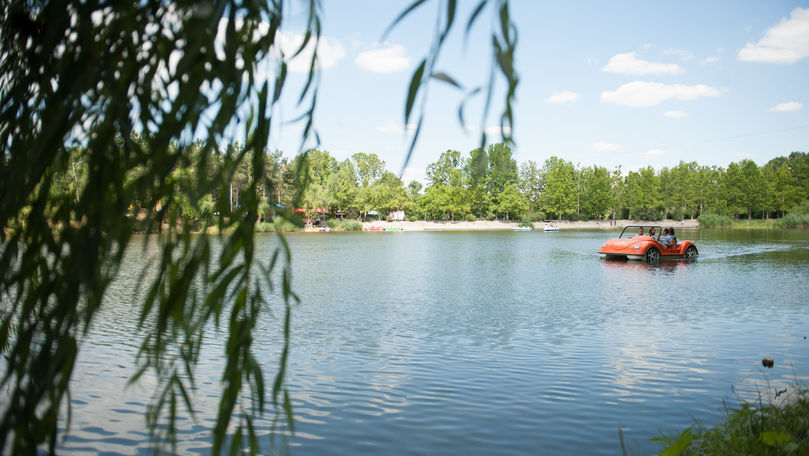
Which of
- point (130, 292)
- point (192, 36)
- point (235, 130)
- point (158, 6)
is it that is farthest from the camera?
point (130, 292)

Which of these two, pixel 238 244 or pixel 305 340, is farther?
pixel 305 340

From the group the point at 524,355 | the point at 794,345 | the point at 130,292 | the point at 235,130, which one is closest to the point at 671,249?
the point at 794,345

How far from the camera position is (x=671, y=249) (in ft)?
74.8

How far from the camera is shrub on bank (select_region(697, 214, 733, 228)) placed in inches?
3189

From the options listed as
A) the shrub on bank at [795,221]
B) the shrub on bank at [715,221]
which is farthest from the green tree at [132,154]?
the shrub on bank at [715,221]

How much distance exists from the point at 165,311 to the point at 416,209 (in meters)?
101

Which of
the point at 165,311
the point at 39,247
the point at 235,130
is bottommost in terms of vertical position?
the point at 165,311

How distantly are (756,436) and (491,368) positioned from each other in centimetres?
329

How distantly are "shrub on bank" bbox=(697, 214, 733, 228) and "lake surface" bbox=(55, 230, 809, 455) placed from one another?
76.5m

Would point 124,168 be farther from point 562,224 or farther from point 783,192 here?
point 783,192

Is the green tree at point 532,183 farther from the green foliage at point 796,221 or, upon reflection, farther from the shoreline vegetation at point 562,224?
the green foliage at point 796,221

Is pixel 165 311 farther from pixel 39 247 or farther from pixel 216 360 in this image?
pixel 216 360

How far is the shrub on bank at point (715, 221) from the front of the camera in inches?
3189

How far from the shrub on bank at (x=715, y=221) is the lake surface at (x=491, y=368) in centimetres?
7651
